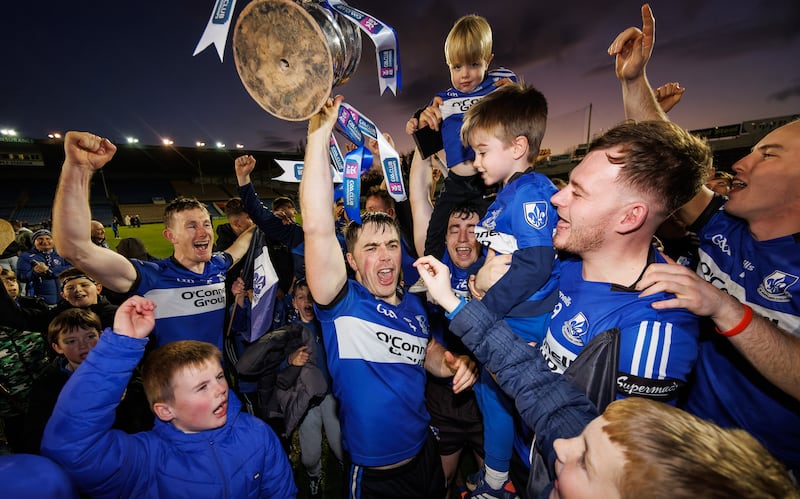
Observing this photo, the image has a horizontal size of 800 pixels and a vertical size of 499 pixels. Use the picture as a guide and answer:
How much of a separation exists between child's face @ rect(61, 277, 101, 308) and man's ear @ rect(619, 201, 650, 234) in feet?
16.7

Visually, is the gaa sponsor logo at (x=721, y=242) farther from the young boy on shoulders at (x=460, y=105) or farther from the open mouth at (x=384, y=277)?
the open mouth at (x=384, y=277)

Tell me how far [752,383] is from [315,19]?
2683 mm

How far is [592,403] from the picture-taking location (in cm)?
119

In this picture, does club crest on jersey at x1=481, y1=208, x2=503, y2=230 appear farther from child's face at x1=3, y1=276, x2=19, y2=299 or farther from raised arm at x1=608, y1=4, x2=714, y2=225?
child's face at x1=3, y1=276, x2=19, y2=299

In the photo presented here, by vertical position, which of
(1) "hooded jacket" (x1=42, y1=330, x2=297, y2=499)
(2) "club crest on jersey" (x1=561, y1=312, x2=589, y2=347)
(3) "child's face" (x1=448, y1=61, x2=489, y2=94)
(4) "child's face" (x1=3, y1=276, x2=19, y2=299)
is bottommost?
(1) "hooded jacket" (x1=42, y1=330, x2=297, y2=499)

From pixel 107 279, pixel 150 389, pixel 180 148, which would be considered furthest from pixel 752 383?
pixel 180 148

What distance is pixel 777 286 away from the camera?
5.20ft

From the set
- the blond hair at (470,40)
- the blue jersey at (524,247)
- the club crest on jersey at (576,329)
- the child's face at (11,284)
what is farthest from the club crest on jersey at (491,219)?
the child's face at (11,284)

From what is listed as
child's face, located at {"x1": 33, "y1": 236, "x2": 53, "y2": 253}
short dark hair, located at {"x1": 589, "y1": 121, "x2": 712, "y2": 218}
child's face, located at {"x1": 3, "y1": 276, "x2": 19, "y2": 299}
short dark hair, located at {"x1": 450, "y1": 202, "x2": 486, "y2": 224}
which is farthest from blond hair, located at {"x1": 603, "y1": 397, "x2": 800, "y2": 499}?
child's face, located at {"x1": 33, "y1": 236, "x2": 53, "y2": 253}

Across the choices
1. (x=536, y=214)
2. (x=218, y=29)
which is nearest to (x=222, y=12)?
(x=218, y=29)

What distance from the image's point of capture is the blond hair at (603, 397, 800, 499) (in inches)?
26.9

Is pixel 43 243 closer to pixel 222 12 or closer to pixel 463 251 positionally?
pixel 222 12

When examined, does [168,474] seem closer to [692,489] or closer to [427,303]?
[427,303]

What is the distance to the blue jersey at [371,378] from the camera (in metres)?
1.93
